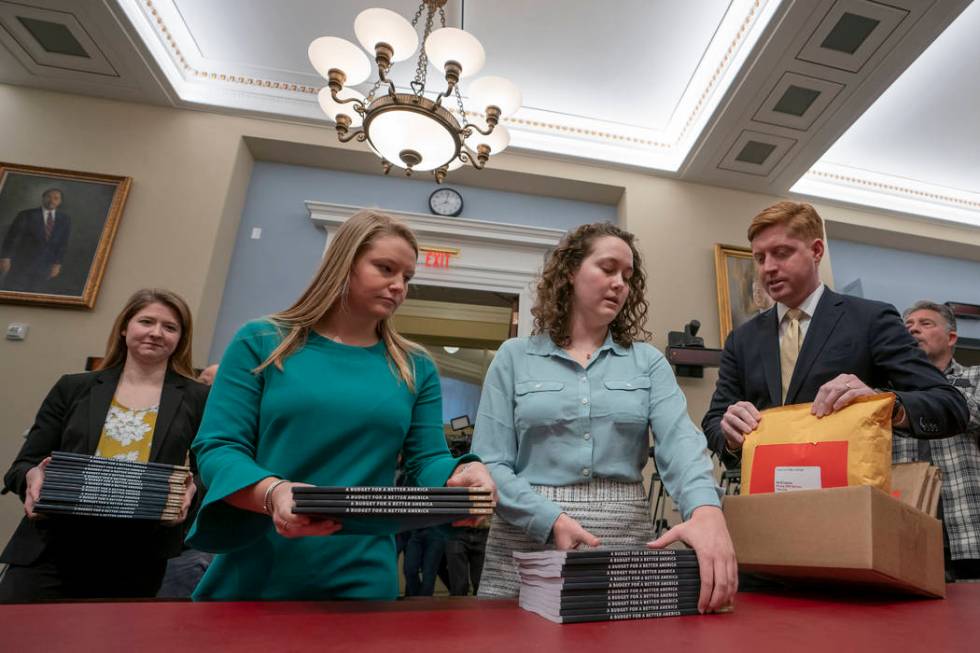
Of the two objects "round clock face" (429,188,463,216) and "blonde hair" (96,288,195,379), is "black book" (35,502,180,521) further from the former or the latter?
"round clock face" (429,188,463,216)

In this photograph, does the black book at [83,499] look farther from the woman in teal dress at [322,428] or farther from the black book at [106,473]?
the woman in teal dress at [322,428]

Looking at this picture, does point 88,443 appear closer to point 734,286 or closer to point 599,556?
point 599,556

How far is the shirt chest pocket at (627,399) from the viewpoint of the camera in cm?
119

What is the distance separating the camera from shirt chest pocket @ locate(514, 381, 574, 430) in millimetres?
1188

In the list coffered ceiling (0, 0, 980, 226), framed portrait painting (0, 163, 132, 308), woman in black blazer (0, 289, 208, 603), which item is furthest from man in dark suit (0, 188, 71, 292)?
woman in black blazer (0, 289, 208, 603)

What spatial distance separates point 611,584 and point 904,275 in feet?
22.0

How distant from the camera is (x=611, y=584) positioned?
73 centimetres

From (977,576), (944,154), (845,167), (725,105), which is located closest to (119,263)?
(725,105)

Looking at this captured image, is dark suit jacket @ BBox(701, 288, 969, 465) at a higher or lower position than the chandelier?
lower

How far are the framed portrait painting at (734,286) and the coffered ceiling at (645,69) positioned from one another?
29.1 inches

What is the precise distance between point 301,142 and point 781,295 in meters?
4.26

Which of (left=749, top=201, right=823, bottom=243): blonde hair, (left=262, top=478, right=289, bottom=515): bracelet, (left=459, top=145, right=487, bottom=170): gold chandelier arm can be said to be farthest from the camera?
(left=459, top=145, right=487, bottom=170): gold chandelier arm

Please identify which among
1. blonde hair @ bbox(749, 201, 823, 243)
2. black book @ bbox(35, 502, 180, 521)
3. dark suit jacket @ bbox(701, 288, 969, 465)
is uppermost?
blonde hair @ bbox(749, 201, 823, 243)

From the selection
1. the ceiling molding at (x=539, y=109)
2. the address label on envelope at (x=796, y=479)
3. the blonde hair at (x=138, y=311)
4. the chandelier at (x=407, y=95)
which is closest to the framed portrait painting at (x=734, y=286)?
the ceiling molding at (x=539, y=109)
